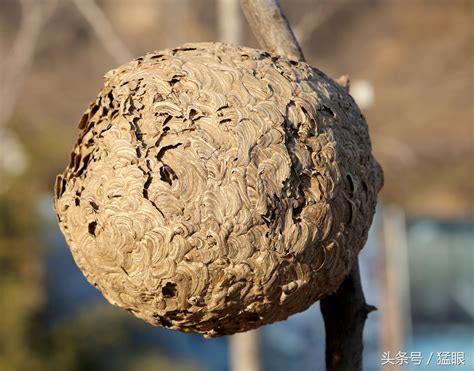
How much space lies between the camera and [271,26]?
96.6 inches

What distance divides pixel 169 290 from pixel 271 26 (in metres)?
0.88

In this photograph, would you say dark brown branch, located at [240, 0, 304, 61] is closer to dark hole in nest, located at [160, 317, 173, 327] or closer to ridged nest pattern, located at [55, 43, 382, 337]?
ridged nest pattern, located at [55, 43, 382, 337]

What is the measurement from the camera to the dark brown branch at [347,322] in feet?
7.86

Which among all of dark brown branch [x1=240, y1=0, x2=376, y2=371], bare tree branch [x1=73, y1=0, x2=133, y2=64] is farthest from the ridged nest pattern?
bare tree branch [x1=73, y1=0, x2=133, y2=64]

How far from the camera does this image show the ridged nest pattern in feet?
6.08

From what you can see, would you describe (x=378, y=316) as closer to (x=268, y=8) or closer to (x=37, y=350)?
(x=37, y=350)

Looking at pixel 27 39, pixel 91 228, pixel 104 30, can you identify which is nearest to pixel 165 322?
pixel 91 228

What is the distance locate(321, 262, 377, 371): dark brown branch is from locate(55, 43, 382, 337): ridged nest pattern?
0.37 metres

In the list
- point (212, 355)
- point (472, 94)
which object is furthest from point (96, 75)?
point (212, 355)

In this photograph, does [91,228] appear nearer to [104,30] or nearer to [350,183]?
[350,183]

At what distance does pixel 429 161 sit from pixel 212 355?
27.9 feet

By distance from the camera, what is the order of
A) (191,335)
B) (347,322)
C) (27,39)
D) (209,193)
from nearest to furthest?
(209,193) → (347,322) → (27,39) → (191,335)

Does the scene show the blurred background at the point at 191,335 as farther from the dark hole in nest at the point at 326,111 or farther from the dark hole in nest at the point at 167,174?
the dark hole in nest at the point at 167,174

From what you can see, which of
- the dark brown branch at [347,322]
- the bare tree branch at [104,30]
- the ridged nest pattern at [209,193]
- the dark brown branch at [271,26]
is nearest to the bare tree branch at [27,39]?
the bare tree branch at [104,30]
